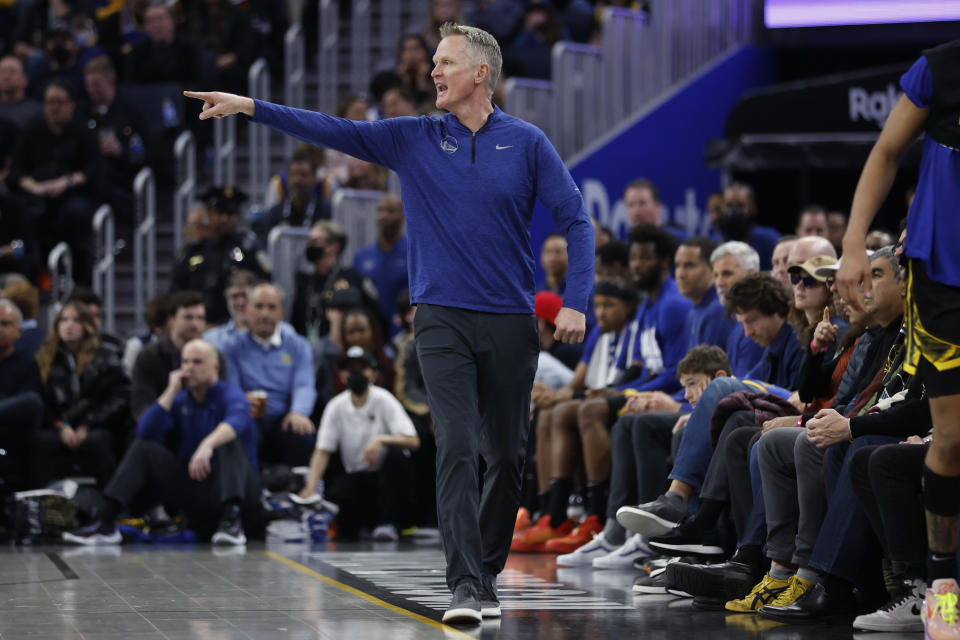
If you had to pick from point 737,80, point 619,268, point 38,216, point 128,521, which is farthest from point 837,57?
point 128,521

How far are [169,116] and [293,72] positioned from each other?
1966mm

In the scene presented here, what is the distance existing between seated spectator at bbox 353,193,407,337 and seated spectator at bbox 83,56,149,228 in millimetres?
3221

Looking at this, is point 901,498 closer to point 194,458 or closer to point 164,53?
point 194,458

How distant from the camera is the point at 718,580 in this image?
21.9ft

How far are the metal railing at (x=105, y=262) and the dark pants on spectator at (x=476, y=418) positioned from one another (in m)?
8.28

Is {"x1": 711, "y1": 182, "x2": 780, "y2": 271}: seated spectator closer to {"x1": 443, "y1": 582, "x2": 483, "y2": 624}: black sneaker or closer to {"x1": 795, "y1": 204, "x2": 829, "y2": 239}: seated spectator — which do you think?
{"x1": 795, "y1": 204, "x2": 829, "y2": 239}: seated spectator

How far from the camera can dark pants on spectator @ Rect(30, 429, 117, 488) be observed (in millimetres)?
11117

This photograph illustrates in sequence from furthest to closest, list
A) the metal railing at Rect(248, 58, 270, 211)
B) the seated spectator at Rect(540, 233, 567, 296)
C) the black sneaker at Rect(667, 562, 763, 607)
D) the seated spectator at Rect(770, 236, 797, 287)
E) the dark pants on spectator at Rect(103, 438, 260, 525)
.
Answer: the metal railing at Rect(248, 58, 270, 211)
the seated spectator at Rect(540, 233, 567, 296)
the dark pants on spectator at Rect(103, 438, 260, 525)
the seated spectator at Rect(770, 236, 797, 287)
the black sneaker at Rect(667, 562, 763, 607)

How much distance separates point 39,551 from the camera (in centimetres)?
980

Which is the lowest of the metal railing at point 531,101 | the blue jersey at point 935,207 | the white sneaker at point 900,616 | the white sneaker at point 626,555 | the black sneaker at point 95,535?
the black sneaker at point 95,535

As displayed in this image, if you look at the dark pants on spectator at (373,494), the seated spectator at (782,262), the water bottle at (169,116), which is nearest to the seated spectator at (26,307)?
the dark pants on spectator at (373,494)

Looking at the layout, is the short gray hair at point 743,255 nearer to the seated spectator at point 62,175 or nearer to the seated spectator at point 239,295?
the seated spectator at point 239,295

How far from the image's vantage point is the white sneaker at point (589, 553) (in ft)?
28.9

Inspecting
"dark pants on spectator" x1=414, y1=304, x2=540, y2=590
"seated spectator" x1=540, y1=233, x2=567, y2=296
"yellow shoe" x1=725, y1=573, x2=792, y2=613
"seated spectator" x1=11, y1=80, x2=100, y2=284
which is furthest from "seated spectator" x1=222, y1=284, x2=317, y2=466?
"yellow shoe" x1=725, y1=573, x2=792, y2=613
